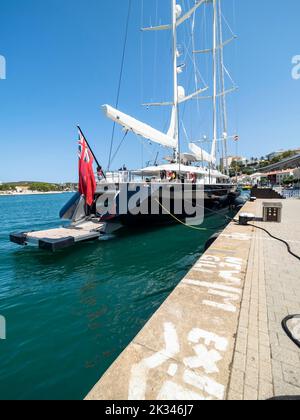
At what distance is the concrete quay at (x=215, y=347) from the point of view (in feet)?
5.52

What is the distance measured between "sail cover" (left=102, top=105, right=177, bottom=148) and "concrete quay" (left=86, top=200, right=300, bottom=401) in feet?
26.8

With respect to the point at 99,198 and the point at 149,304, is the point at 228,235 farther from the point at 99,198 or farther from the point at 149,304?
the point at 99,198

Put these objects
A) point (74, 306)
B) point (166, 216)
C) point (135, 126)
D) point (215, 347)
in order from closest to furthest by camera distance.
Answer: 1. point (215, 347)
2. point (74, 306)
3. point (135, 126)
4. point (166, 216)

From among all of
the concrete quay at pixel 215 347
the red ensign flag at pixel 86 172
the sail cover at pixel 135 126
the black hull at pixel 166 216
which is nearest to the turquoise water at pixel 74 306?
the concrete quay at pixel 215 347

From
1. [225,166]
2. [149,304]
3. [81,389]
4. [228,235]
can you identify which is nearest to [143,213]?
[228,235]

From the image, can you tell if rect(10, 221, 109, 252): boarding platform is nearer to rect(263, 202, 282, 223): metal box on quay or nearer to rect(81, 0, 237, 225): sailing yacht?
rect(81, 0, 237, 225): sailing yacht

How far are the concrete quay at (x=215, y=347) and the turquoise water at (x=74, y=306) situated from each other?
1.43m

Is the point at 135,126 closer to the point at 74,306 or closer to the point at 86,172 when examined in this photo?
the point at 86,172

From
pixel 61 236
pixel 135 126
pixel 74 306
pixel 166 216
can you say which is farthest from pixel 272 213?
pixel 61 236

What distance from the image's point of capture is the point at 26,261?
7.82 m

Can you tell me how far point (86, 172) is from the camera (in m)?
10.0

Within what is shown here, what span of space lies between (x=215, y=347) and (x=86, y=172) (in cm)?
930

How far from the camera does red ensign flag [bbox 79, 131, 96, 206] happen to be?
10000mm

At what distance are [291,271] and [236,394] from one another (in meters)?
3.50
